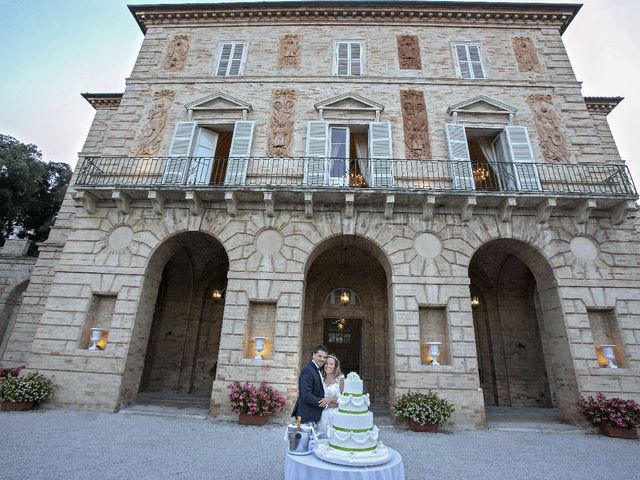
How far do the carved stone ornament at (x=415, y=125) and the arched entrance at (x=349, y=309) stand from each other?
151 inches

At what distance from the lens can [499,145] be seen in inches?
445

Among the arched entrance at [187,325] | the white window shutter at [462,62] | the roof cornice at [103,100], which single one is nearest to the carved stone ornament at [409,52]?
the white window shutter at [462,62]

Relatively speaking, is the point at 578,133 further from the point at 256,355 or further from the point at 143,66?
the point at 143,66

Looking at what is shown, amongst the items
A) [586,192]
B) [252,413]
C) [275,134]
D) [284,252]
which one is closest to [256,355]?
[252,413]

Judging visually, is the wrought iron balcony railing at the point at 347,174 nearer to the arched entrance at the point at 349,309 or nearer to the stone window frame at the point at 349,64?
the arched entrance at the point at 349,309

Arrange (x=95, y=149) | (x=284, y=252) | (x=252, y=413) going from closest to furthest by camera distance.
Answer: (x=252, y=413)
(x=284, y=252)
(x=95, y=149)

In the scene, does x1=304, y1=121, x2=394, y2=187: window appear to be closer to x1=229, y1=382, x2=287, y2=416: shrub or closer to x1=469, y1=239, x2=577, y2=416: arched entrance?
x1=469, y1=239, x2=577, y2=416: arched entrance

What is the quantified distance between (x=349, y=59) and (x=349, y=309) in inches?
378

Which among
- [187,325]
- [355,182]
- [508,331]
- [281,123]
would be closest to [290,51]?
[281,123]

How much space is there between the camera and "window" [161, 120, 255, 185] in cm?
1031

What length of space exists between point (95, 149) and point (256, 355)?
11836 mm

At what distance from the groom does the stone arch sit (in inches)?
Answer: 698

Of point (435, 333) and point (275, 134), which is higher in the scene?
point (275, 134)

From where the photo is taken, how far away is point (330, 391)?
4.39 metres
